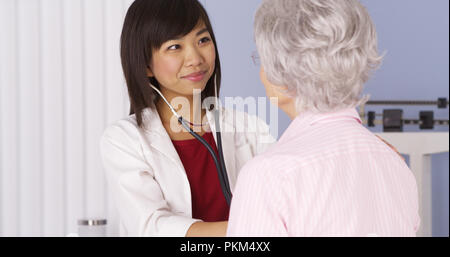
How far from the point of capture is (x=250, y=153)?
46.9 inches

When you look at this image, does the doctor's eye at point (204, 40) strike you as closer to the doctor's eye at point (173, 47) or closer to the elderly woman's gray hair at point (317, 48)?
the doctor's eye at point (173, 47)

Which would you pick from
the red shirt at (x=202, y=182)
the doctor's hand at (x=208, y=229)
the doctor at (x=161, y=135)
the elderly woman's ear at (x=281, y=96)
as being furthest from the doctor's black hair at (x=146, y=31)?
Answer: the elderly woman's ear at (x=281, y=96)

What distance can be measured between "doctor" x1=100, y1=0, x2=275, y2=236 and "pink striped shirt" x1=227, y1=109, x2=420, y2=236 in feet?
1.30

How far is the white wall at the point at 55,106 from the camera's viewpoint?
1426 mm

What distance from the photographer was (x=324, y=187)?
60cm

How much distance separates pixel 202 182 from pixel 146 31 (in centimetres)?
33

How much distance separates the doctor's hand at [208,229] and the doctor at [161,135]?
2.6 inches

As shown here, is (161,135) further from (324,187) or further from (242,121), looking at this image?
(324,187)

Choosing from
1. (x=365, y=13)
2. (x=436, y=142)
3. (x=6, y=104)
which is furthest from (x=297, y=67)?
(x=436, y=142)

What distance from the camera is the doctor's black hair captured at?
3.43 ft

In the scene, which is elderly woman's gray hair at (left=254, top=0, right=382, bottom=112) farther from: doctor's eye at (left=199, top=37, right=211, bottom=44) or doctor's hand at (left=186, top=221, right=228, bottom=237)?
doctor's eye at (left=199, top=37, right=211, bottom=44)

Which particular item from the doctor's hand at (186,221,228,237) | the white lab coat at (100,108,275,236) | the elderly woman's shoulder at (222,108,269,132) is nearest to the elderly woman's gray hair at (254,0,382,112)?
the doctor's hand at (186,221,228,237)
